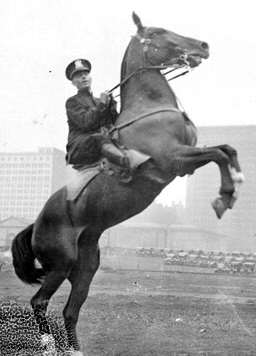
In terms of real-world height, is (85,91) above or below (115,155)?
above

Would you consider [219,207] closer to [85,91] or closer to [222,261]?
[85,91]

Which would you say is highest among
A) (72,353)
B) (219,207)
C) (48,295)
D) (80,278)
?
(219,207)

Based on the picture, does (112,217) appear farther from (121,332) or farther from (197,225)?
(197,225)

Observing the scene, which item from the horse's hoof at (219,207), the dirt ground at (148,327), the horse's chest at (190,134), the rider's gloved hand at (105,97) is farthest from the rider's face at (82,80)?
the dirt ground at (148,327)

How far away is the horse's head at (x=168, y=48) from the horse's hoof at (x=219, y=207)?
131 cm

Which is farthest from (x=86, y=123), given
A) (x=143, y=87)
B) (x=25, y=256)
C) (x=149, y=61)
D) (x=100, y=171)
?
(x=25, y=256)

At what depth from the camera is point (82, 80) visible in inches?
235

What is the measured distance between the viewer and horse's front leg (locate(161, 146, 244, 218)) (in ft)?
16.4

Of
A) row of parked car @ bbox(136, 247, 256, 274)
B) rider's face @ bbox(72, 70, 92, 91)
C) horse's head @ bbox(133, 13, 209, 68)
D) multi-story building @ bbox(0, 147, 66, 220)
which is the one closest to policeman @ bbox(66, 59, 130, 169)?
rider's face @ bbox(72, 70, 92, 91)

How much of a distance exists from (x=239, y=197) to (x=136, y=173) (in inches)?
1593

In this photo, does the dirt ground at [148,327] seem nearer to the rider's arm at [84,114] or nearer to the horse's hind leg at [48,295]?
the horse's hind leg at [48,295]

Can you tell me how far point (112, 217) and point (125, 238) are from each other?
2312 inches

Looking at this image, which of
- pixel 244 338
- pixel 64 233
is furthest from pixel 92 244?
pixel 244 338

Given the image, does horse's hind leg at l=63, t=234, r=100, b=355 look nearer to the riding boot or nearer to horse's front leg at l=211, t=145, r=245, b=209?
the riding boot
